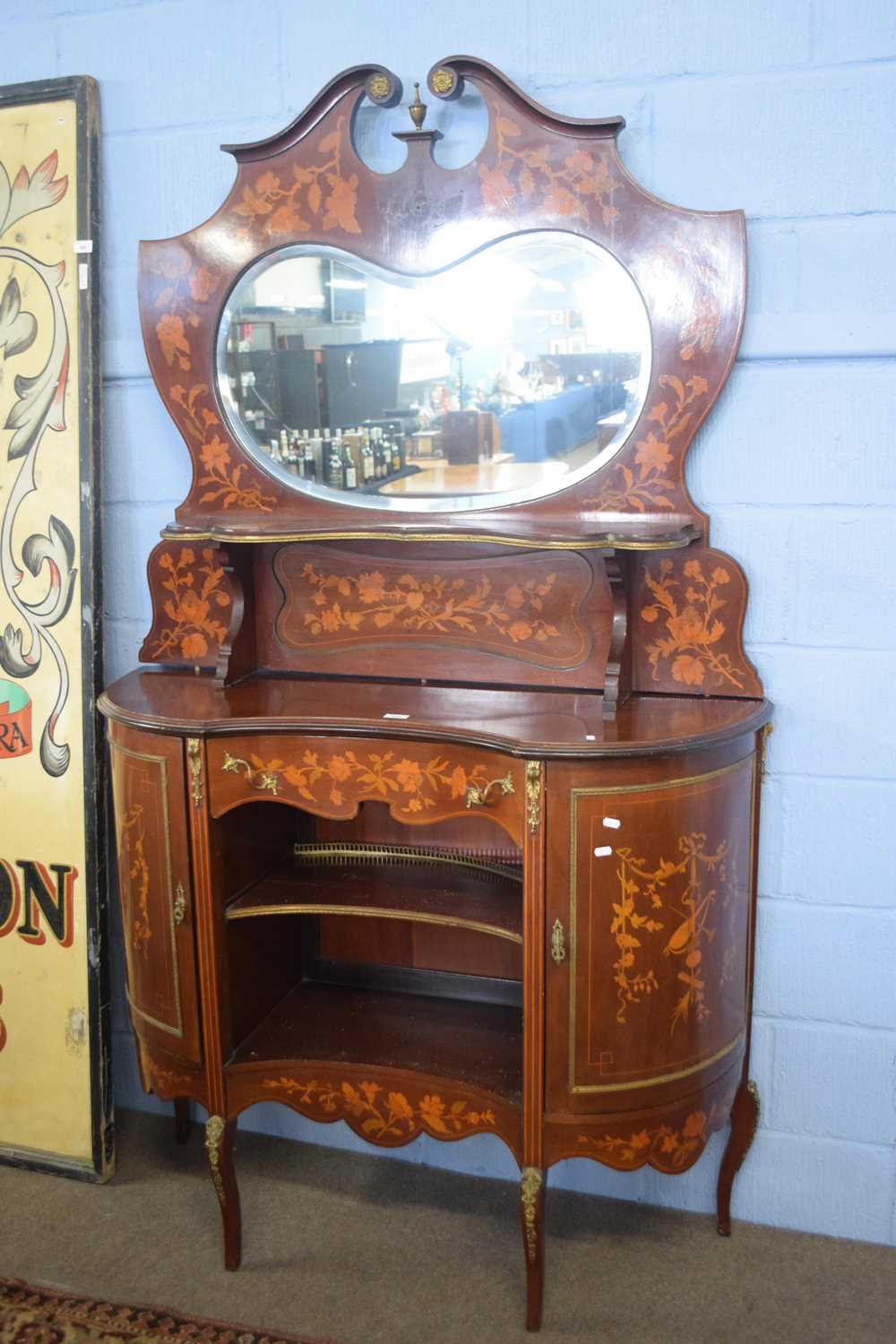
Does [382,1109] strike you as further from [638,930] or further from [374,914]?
[638,930]

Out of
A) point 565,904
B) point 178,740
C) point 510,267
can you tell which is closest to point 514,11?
point 510,267

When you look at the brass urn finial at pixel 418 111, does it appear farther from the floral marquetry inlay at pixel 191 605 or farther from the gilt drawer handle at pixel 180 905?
the gilt drawer handle at pixel 180 905

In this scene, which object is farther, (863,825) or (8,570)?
(8,570)

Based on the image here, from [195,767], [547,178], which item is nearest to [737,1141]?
[195,767]

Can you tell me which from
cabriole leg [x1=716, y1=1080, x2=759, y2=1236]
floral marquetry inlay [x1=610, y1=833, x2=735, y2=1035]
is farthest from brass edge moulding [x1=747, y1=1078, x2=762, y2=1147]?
floral marquetry inlay [x1=610, y1=833, x2=735, y2=1035]

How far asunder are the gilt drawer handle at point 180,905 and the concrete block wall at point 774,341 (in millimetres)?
810

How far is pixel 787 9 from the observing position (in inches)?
86.7

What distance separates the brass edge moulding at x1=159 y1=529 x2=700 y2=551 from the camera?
7.04 feet

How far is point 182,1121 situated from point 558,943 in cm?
123

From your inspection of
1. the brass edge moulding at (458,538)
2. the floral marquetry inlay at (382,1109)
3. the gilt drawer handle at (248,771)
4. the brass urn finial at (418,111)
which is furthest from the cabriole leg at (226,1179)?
the brass urn finial at (418,111)

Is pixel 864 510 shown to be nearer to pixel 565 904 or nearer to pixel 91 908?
pixel 565 904

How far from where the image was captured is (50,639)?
9.09 feet

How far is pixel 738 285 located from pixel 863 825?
1.04m

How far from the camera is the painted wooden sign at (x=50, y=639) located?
266 cm
